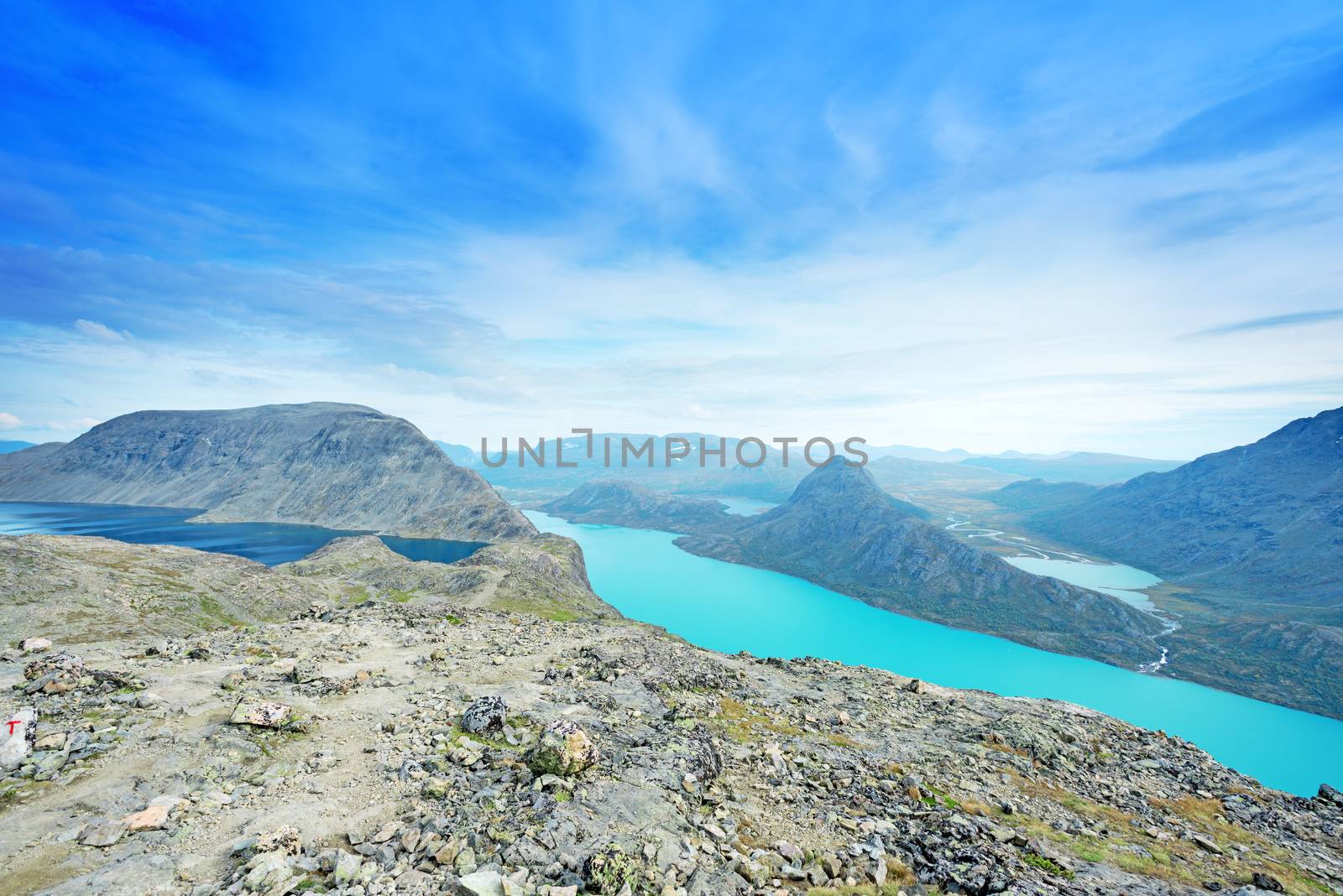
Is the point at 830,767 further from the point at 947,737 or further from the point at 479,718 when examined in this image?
the point at 479,718

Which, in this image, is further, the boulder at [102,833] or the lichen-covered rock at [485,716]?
the lichen-covered rock at [485,716]

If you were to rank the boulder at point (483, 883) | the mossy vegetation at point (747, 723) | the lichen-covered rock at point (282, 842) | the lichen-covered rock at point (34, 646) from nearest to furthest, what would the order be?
the boulder at point (483, 883) < the lichen-covered rock at point (282, 842) < the mossy vegetation at point (747, 723) < the lichen-covered rock at point (34, 646)

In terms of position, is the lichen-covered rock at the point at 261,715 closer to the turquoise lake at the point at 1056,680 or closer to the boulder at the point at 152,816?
the boulder at the point at 152,816

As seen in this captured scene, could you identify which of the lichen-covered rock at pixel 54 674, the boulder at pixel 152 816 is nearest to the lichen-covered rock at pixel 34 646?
the lichen-covered rock at pixel 54 674

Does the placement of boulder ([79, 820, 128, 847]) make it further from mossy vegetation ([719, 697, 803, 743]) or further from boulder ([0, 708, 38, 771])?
mossy vegetation ([719, 697, 803, 743])

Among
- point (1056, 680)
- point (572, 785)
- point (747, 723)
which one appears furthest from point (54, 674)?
point (1056, 680)

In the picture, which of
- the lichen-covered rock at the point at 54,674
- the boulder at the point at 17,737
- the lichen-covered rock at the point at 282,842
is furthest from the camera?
the lichen-covered rock at the point at 54,674

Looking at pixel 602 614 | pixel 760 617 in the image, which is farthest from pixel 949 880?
pixel 760 617

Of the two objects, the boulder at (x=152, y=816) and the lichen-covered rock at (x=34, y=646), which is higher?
the lichen-covered rock at (x=34, y=646)
